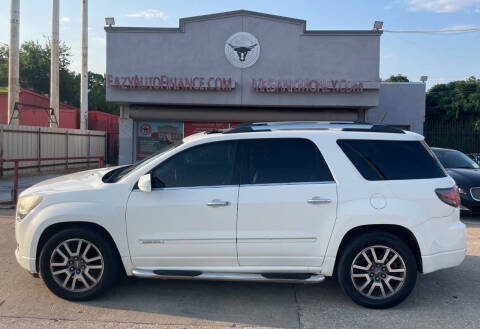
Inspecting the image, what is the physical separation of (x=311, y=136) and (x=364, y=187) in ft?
2.49

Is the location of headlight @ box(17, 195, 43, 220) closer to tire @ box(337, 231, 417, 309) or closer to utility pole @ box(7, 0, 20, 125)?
tire @ box(337, 231, 417, 309)

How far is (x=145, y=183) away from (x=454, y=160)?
8.41m

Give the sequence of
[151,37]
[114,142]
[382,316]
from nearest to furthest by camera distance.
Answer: [382,316]
[151,37]
[114,142]

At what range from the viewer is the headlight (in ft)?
14.4

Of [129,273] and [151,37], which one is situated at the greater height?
[151,37]

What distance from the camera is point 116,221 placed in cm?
428

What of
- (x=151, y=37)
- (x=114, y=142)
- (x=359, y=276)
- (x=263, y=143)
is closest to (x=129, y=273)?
(x=263, y=143)

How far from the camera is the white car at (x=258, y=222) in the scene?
4.23 m

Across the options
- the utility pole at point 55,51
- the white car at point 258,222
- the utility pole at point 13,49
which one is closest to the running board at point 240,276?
the white car at point 258,222

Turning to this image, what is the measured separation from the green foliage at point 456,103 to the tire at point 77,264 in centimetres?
2462

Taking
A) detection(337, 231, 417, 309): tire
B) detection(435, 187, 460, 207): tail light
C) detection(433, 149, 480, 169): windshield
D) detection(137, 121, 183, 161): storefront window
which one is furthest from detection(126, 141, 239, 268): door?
detection(137, 121, 183, 161): storefront window

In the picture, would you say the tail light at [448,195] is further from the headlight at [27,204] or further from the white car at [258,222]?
the headlight at [27,204]

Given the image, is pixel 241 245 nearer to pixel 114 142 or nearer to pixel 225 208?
pixel 225 208

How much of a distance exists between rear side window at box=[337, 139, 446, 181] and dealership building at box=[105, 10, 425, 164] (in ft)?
35.2
